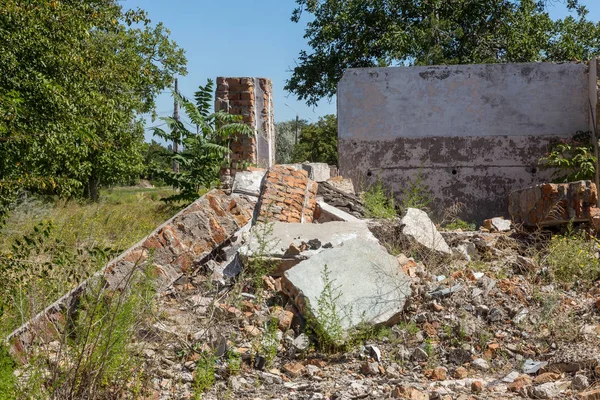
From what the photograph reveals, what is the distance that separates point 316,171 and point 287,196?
338 centimetres

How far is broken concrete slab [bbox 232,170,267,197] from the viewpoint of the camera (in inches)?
368

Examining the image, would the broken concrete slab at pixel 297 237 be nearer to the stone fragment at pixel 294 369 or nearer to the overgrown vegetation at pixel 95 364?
the stone fragment at pixel 294 369

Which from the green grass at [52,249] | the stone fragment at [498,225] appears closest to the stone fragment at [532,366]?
the green grass at [52,249]

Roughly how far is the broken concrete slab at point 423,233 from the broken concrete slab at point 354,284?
4.05 ft

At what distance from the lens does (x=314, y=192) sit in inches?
371

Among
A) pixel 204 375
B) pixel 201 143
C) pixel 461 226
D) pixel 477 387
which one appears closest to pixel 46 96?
pixel 201 143

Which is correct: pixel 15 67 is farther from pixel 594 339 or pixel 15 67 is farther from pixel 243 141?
pixel 594 339

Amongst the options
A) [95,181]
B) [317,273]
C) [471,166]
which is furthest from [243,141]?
[95,181]

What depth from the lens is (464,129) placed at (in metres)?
12.5

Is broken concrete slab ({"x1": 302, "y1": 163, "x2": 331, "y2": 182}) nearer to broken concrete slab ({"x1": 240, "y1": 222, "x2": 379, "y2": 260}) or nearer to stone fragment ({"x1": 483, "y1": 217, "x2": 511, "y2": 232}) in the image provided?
stone fragment ({"x1": 483, "y1": 217, "x2": 511, "y2": 232})

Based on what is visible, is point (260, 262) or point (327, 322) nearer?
point (327, 322)

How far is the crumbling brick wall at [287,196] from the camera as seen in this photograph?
8.45 metres

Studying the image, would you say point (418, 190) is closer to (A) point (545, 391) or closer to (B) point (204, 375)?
(A) point (545, 391)

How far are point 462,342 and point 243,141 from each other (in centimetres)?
850
